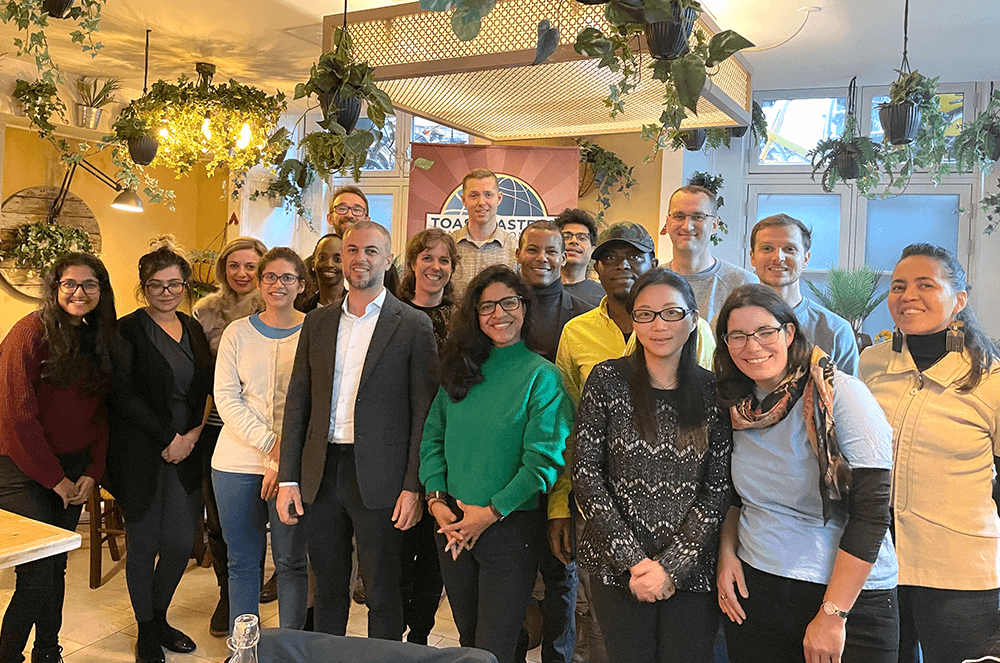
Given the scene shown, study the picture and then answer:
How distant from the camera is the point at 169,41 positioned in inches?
193

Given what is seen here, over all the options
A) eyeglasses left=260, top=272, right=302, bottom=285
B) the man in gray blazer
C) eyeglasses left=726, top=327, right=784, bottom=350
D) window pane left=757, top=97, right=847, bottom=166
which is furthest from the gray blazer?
window pane left=757, top=97, right=847, bottom=166

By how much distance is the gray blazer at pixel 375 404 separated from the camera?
2.70m

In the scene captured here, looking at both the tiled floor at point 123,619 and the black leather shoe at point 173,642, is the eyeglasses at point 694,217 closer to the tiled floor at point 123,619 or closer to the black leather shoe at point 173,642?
the tiled floor at point 123,619

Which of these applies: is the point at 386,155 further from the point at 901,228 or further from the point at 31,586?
the point at 31,586

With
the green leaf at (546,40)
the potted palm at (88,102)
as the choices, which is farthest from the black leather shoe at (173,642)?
the potted palm at (88,102)

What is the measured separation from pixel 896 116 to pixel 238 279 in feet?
10.5

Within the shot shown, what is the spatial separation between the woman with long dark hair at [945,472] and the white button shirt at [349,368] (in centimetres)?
169

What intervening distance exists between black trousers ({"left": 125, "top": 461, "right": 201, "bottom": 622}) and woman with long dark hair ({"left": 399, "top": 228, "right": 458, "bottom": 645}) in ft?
3.17

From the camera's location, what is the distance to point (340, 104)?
6.44 ft

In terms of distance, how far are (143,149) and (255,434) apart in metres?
2.68

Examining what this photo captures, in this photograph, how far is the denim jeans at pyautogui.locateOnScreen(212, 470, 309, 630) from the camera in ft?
9.63

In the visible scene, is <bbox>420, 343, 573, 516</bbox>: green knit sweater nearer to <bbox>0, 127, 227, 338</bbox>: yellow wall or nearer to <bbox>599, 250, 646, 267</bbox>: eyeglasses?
<bbox>599, 250, 646, 267</bbox>: eyeglasses

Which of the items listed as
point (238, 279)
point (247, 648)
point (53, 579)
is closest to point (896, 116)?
point (238, 279)

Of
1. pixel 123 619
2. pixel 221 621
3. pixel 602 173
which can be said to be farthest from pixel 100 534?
pixel 602 173
